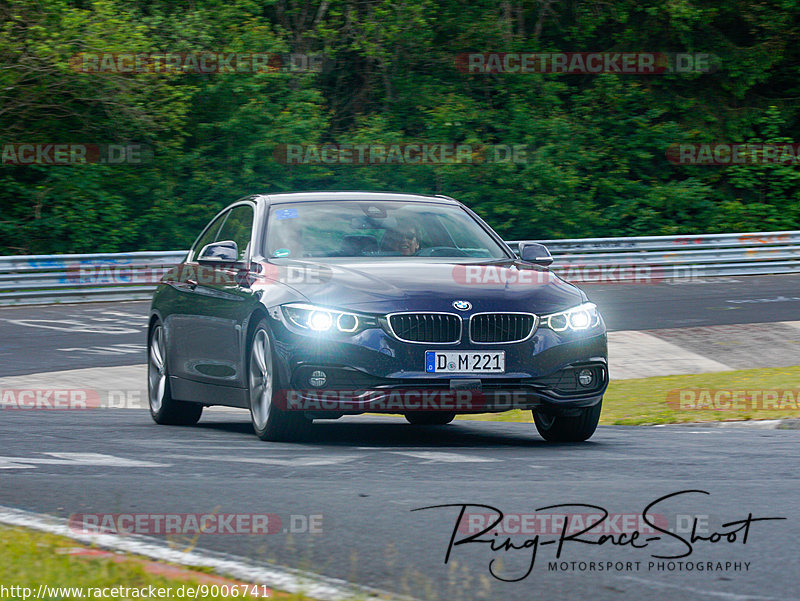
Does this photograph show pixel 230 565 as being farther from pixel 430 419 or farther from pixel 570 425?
pixel 430 419

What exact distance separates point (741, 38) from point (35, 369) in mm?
25820

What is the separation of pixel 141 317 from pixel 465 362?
13.9m

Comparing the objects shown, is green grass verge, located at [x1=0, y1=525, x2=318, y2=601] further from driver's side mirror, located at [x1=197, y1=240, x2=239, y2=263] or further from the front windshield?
the front windshield

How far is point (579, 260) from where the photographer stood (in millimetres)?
27734

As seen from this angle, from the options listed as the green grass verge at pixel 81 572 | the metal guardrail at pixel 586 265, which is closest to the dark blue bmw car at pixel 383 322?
the green grass verge at pixel 81 572

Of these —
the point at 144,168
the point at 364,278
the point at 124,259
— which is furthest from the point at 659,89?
the point at 364,278

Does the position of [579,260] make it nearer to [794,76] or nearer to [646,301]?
[646,301]

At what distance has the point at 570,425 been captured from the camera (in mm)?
9578

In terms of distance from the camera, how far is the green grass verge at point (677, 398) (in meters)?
11.8

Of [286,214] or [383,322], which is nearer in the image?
[383,322]

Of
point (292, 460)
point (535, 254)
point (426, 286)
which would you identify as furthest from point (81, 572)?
point (535, 254)

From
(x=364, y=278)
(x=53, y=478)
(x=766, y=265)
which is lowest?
(x=766, y=265)

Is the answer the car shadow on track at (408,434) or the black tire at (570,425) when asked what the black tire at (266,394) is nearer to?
the car shadow on track at (408,434)

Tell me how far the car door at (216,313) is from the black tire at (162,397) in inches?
10.7
